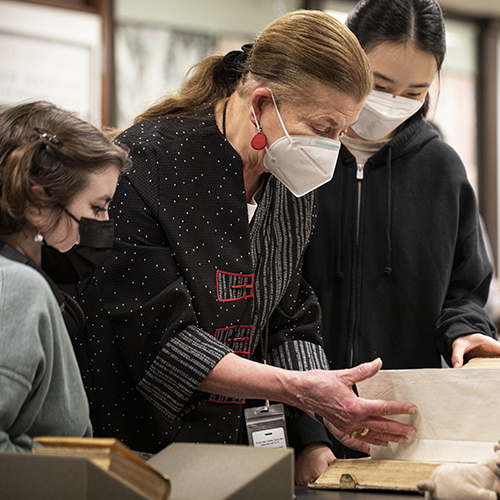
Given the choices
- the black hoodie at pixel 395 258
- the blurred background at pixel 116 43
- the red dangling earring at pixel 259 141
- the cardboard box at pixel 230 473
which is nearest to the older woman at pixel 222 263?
the red dangling earring at pixel 259 141

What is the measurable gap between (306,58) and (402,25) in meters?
0.39

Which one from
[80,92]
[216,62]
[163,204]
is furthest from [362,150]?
[80,92]

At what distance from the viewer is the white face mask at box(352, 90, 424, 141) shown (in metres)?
1.66

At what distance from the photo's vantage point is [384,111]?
1668mm

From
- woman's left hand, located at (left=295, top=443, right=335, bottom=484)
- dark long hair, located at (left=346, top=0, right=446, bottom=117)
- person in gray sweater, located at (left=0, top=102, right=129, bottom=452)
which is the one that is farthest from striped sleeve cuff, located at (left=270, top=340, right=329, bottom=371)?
dark long hair, located at (left=346, top=0, right=446, bottom=117)

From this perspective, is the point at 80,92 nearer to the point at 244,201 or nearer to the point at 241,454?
the point at 244,201

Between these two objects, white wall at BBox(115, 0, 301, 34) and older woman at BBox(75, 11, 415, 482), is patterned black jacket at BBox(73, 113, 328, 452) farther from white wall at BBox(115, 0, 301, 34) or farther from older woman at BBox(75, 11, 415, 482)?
white wall at BBox(115, 0, 301, 34)

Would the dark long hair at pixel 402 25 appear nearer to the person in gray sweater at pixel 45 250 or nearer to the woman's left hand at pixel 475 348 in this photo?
the woman's left hand at pixel 475 348

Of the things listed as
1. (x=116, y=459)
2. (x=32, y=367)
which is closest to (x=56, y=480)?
(x=116, y=459)

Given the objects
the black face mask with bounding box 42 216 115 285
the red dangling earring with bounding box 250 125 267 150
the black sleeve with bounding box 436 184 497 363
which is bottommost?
the black sleeve with bounding box 436 184 497 363

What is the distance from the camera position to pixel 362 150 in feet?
6.00

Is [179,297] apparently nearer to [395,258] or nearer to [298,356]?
[298,356]

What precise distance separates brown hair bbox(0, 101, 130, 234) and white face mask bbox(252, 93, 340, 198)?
42 cm

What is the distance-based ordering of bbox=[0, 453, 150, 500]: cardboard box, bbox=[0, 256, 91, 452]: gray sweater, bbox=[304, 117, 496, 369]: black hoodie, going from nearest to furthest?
bbox=[0, 453, 150, 500]: cardboard box
bbox=[0, 256, 91, 452]: gray sweater
bbox=[304, 117, 496, 369]: black hoodie
